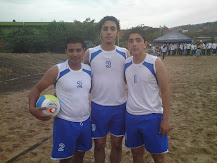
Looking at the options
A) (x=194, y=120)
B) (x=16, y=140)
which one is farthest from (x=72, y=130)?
(x=194, y=120)

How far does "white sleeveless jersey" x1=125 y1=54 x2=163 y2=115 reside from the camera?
2.33 meters

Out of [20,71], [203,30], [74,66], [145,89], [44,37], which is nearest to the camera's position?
[145,89]

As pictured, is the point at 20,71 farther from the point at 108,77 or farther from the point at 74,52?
the point at 108,77

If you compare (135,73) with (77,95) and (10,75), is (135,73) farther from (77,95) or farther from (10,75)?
(10,75)

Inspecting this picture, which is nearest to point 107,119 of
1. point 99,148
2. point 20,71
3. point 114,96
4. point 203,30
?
point 114,96

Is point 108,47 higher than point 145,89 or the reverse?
higher

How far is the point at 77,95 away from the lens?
239 centimetres

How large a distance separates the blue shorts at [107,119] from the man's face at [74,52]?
783 mm

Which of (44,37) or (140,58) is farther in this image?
(44,37)

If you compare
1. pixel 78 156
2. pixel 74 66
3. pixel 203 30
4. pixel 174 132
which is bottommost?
pixel 174 132

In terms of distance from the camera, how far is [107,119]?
8.66 ft

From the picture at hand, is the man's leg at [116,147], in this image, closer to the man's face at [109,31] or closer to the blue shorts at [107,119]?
the blue shorts at [107,119]

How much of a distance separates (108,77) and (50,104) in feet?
3.14

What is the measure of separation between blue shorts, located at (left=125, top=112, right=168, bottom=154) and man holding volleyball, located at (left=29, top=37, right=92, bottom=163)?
0.63 m
